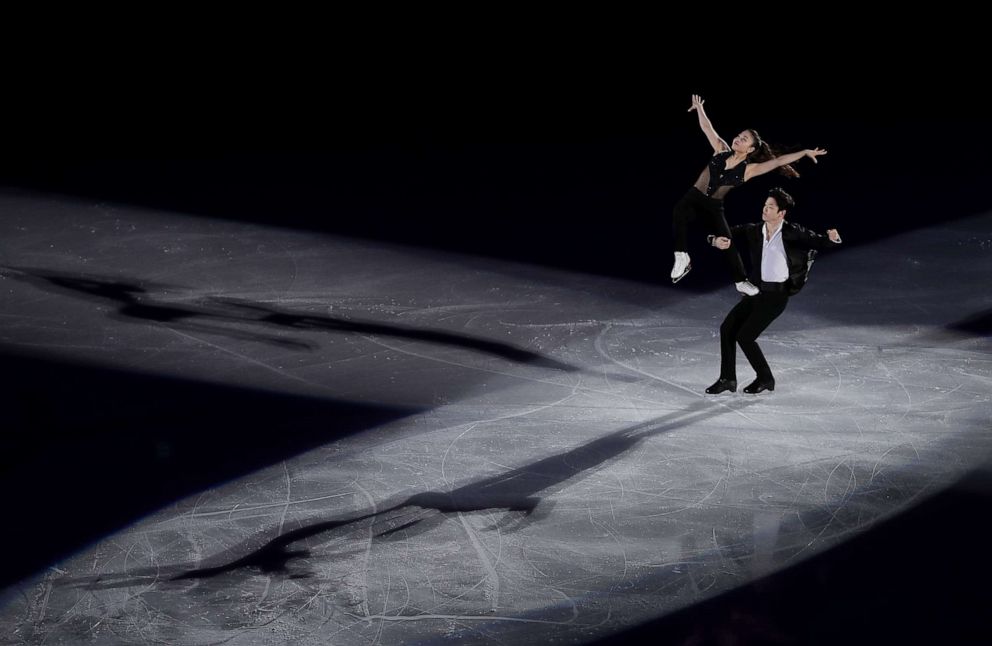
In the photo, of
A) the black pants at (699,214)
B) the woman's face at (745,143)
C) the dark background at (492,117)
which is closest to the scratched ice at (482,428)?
the black pants at (699,214)

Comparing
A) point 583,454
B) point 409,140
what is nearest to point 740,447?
point 583,454

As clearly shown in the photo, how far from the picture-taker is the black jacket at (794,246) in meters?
6.77

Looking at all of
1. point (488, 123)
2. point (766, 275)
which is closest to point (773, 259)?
point (766, 275)

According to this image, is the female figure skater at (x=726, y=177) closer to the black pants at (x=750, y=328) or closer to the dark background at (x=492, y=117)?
the black pants at (x=750, y=328)

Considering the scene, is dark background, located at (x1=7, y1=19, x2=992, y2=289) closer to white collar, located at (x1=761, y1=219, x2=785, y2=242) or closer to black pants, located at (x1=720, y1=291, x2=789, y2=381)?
black pants, located at (x1=720, y1=291, x2=789, y2=381)

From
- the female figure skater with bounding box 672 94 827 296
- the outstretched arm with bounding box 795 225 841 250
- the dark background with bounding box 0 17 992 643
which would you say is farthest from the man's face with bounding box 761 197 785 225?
the dark background with bounding box 0 17 992 643

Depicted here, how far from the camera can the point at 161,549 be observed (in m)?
5.34

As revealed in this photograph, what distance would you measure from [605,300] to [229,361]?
106 inches

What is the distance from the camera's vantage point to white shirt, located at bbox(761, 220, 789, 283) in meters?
6.82

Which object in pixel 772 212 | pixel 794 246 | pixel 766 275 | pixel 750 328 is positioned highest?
pixel 772 212

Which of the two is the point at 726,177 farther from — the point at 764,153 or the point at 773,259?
the point at 773,259

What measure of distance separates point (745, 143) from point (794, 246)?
637 millimetres

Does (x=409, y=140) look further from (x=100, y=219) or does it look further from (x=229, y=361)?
(x=229, y=361)

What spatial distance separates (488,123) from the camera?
580 inches
